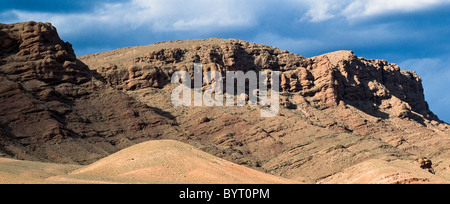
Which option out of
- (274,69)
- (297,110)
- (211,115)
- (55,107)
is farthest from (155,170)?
(274,69)

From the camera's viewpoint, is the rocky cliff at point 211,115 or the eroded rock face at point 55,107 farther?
the rocky cliff at point 211,115

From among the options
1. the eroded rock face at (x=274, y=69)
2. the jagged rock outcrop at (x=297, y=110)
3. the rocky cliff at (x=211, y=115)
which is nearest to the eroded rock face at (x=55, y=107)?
the rocky cliff at (x=211, y=115)

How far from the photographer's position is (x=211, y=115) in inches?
3319

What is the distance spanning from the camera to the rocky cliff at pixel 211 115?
222 feet

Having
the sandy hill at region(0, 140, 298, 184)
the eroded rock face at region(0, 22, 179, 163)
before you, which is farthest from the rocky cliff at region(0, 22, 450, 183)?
the sandy hill at region(0, 140, 298, 184)

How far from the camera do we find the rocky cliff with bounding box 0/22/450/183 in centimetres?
6769

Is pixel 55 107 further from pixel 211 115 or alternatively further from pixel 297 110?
pixel 297 110

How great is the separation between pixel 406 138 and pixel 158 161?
65.7 meters

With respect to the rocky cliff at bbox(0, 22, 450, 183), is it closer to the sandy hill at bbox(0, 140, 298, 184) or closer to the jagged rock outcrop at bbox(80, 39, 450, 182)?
the jagged rock outcrop at bbox(80, 39, 450, 182)

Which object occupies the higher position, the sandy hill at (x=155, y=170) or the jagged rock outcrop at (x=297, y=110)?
the jagged rock outcrop at (x=297, y=110)

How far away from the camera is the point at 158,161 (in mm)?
40469

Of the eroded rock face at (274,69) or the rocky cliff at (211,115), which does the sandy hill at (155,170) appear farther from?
the eroded rock face at (274,69)
